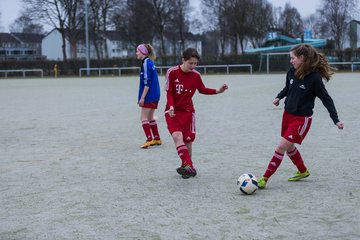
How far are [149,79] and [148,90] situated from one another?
224mm

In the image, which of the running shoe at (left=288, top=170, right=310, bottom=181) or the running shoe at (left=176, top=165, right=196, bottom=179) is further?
the running shoe at (left=176, top=165, right=196, bottom=179)

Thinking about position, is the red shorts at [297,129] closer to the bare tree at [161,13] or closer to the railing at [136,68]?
the railing at [136,68]

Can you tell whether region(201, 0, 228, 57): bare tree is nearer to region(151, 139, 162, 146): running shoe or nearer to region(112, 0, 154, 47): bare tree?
region(112, 0, 154, 47): bare tree

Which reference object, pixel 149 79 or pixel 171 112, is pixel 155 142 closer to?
pixel 149 79

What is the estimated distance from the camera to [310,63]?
531 centimetres

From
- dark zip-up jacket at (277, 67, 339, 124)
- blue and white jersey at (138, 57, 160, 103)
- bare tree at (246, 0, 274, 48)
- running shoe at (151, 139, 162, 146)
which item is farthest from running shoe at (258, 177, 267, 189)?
bare tree at (246, 0, 274, 48)

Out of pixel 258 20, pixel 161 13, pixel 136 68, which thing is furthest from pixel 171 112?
pixel 161 13

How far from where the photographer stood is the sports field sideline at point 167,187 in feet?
13.5

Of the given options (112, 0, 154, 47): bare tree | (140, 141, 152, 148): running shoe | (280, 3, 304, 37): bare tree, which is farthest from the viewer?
(280, 3, 304, 37): bare tree

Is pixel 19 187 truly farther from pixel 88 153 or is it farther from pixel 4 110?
pixel 4 110

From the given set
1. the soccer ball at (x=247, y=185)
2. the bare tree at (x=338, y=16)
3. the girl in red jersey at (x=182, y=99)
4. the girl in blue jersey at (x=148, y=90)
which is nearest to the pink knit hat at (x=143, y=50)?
the girl in blue jersey at (x=148, y=90)

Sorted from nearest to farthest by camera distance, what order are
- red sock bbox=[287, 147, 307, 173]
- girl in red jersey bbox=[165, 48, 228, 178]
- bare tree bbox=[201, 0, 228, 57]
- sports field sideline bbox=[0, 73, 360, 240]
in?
sports field sideline bbox=[0, 73, 360, 240]
red sock bbox=[287, 147, 307, 173]
girl in red jersey bbox=[165, 48, 228, 178]
bare tree bbox=[201, 0, 228, 57]

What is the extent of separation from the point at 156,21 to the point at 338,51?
2737 cm

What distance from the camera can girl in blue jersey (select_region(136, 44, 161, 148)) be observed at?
8.22 m
